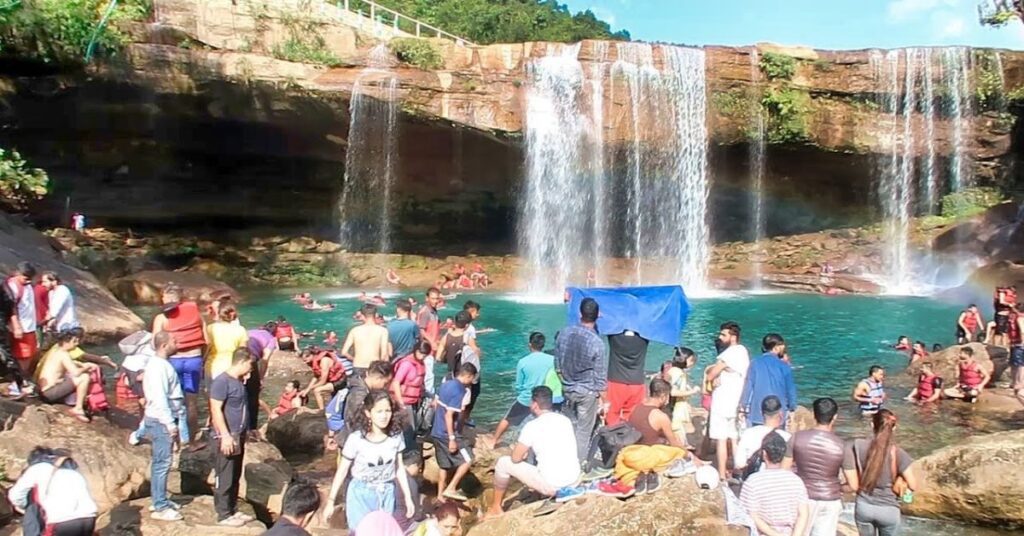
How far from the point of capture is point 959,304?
874 inches

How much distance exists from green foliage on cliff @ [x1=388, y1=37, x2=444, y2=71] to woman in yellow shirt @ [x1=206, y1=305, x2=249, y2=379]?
17.4 m

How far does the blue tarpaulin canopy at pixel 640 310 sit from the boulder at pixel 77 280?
32.9 ft

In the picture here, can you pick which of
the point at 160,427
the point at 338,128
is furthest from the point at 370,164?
the point at 160,427

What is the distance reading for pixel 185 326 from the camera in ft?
25.0

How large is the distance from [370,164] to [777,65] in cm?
1305

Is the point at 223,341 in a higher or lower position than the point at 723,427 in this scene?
higher

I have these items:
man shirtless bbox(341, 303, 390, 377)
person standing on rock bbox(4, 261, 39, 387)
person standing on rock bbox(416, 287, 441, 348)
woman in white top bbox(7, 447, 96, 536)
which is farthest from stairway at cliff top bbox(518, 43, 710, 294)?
woman in white top bbox(7, 447, 96, 536)

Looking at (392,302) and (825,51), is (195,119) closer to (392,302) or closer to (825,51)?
(392,302)

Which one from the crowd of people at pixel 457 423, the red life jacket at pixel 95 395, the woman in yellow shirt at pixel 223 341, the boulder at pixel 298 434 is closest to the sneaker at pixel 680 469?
the crowd of people at pixel 457 423

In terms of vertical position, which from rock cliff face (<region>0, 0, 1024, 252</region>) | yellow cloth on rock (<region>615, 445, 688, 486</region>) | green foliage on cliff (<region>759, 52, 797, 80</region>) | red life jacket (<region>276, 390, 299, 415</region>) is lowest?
red life jacket (<region>276, 390, 299, 415</region>)

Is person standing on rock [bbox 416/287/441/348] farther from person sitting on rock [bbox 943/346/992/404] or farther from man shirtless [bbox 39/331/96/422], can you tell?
person sitting on rock [bbox 943/346/992/404]

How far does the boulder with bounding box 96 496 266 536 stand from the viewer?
5945 mm

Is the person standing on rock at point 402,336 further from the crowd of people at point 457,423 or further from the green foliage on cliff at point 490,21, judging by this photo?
the green foliage on cliff at point 490,21

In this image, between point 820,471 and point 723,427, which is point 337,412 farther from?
point 820,471
